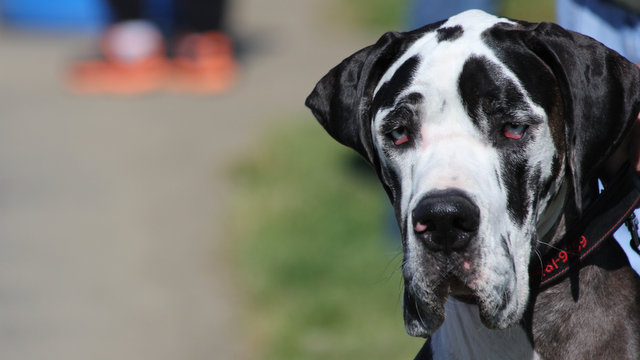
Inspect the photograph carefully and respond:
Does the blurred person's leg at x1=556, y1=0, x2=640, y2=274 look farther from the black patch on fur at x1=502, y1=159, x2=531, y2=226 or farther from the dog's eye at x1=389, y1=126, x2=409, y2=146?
the dog's eye at x1=389, y1=126, x2=409, y2=146

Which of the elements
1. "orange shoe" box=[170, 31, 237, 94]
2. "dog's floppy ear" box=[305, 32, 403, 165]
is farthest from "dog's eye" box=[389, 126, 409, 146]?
"orange shoe" box=[170, 31, 237, 94]

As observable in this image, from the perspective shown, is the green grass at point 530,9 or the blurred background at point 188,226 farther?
the green grass at point 530,9

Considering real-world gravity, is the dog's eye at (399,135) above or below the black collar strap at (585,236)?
above

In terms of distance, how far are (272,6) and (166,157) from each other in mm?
7281

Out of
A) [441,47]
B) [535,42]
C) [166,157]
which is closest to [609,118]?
[535,42]

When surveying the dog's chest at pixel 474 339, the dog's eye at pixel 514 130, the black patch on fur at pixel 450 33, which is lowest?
the dog's chest at pixel 474 339

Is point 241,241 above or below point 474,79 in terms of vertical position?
below

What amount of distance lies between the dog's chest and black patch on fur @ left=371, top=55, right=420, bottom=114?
64 centimetres

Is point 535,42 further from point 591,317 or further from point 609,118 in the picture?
point 591,317

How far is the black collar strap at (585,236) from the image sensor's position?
11.3 feet

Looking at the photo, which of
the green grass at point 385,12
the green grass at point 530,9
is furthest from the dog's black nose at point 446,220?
the green grass at point 530,9

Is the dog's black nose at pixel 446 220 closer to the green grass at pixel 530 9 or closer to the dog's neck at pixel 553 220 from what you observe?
the dog's neck at pixel 553 220

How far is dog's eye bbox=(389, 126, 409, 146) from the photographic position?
11.2ft

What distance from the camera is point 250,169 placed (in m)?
9.89
